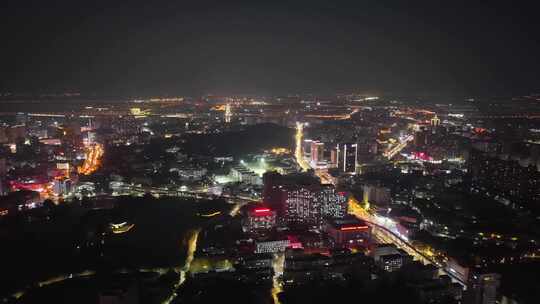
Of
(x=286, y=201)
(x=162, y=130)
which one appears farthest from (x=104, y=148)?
(x=286, y=201)

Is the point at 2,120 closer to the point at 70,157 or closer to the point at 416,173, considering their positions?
the point at 70,157

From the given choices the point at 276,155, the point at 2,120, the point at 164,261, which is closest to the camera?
the point at 164,261

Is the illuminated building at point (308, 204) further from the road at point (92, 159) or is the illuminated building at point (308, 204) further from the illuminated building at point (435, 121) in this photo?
the illuminated building at point (435, 121)

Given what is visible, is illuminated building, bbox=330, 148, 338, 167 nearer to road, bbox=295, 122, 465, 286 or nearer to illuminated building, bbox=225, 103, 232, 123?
road, bbox=295, 122, 465, 286

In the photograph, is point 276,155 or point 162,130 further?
point 162,130

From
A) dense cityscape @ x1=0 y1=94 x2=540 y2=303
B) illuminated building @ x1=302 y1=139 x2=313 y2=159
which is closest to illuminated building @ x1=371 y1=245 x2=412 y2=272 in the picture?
dense cityscape @ x1=0 y1=94 x2=540 y2=303
